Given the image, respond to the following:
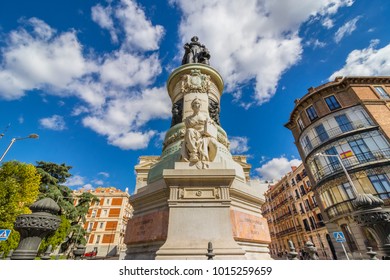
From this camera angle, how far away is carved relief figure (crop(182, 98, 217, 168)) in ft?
14.0

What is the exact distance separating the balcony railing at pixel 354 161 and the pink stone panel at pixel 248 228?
20.7m

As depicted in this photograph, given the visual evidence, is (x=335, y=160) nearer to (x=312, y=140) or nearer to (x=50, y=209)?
(x=312, y=140)

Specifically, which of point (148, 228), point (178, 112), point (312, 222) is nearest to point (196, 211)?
point (148, 228)

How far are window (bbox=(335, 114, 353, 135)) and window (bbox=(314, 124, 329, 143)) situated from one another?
164cm

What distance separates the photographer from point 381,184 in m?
17.7

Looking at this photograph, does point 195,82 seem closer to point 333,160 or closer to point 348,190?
point 348,190

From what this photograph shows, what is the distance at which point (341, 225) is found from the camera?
19828mm

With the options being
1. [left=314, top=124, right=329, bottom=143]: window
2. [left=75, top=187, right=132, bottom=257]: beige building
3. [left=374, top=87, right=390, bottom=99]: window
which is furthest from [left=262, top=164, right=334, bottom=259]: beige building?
[left=75, top=187, right=132, bottom=257]: beige building

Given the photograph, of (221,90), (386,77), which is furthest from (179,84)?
(386,77)

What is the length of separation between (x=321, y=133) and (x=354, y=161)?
490cm

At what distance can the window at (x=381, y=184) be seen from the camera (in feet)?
56.4

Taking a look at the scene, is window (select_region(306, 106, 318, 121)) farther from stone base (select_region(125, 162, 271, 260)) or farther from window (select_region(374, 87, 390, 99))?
stone base (select_region(125, 162, 271, 260))

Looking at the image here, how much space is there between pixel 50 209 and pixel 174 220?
2206 millimetres
